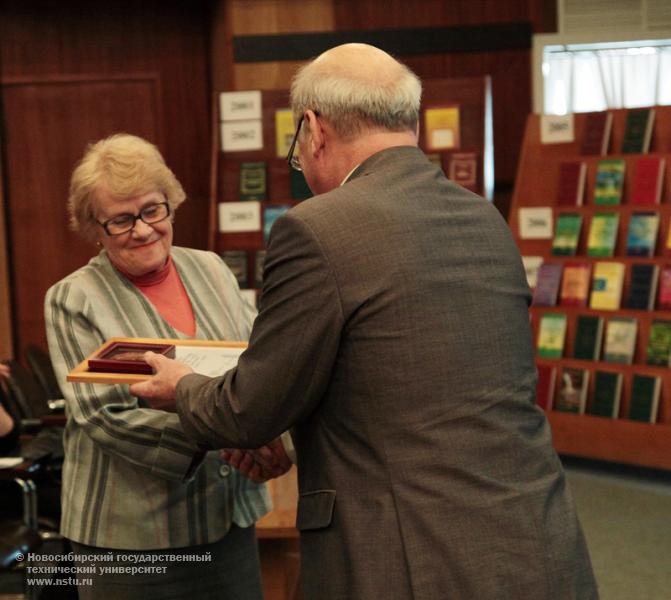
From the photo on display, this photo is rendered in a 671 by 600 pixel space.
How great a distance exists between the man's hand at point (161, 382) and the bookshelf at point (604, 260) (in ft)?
12.3

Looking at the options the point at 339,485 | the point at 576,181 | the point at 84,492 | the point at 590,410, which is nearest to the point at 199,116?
the point at 576,181

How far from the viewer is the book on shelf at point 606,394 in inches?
193

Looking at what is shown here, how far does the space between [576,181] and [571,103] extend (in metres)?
1.33

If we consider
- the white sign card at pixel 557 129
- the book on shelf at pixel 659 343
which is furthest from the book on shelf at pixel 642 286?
the white sign card at pixel 557 129

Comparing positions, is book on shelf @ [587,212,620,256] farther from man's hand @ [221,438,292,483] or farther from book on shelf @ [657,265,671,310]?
man's hand @ [221,438,292,483]

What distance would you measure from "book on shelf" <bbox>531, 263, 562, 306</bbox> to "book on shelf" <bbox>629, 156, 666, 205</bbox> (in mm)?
552

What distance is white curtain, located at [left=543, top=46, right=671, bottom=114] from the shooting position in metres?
6.15

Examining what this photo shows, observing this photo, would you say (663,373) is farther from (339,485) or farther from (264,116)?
(339,485)

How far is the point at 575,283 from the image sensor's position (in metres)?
5.09

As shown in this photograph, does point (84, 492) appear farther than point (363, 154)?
Yes

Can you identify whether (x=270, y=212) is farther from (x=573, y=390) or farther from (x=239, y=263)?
(x=573, y=390)

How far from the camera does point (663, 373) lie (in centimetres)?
478

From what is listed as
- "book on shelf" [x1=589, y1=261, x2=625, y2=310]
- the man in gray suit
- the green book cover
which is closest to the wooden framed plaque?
the man in gray suit

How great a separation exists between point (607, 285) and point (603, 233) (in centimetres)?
28
